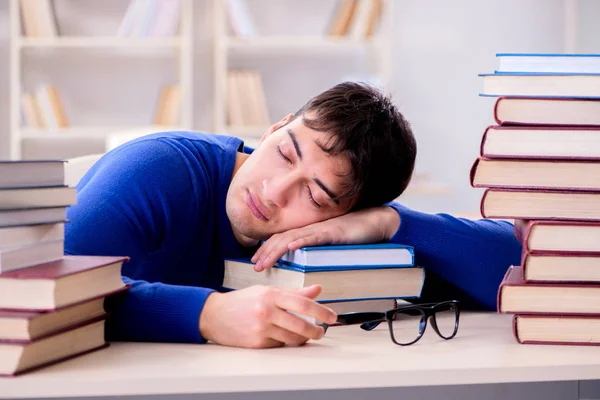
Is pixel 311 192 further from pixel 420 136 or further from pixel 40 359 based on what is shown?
pixel 420 136

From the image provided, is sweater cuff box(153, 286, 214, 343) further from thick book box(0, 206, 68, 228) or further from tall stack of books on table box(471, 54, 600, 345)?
tall stack of books on table box(471, 54, 600, 345)

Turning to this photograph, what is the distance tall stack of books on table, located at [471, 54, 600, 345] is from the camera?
41.8 inches

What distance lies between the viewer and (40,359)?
906mm

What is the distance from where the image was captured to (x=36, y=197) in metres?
0.99

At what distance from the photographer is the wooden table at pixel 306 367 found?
865 mm

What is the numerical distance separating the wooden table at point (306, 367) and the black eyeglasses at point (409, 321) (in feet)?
0.08

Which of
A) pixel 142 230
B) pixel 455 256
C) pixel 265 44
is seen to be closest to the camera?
pixel 142 230

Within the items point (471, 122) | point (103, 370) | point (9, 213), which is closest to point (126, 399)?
point (103, 370)

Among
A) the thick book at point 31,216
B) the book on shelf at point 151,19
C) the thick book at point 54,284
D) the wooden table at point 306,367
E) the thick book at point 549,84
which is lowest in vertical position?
the wooden table at point 306,367

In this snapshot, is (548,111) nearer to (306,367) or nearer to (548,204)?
(548,204)

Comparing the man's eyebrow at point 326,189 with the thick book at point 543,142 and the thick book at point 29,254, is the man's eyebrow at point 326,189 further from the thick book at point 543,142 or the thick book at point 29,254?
the thick book at point 29,254

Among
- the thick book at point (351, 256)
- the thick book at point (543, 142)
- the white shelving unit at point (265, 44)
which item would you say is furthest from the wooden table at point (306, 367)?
the white shelving unit at point (265, 44)

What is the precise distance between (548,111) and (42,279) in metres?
0.67

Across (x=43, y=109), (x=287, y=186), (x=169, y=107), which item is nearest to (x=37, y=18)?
(x=43, y=109)
